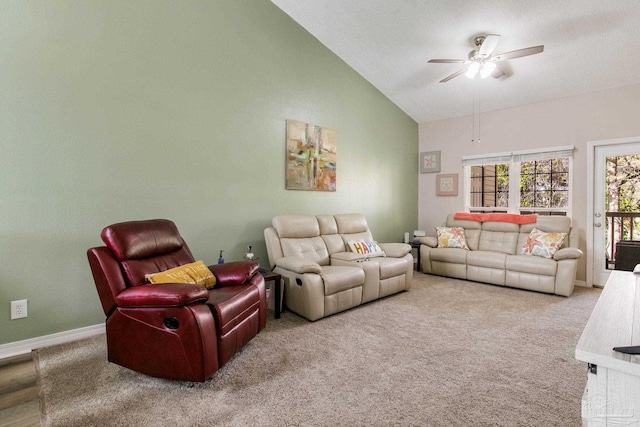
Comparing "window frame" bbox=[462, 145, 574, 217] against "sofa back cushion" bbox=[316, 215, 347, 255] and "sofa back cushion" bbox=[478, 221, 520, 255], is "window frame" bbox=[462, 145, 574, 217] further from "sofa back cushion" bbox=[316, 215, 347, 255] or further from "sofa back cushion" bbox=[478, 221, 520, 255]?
"sofa back cushion" bbox=[316, 215, 347, 255]

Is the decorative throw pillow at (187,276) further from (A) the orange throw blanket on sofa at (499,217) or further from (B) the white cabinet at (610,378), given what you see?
(A) the orange throw blanket on sofa at (499,217)

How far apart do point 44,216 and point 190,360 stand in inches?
69.6

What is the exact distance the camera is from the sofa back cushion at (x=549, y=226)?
439 centimetres

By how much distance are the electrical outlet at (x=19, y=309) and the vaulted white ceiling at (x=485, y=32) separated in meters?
3.98

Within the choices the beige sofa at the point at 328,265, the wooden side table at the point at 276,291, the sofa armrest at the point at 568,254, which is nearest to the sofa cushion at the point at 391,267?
the beige sofa at the point at 328,265

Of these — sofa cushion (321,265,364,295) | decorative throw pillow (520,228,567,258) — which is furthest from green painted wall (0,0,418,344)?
decorative throw pillow (520,228,567,258)

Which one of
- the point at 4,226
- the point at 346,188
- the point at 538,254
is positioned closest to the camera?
the point at 4,226

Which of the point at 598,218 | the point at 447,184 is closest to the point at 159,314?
the point at 447,184

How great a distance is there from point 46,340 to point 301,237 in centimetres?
244

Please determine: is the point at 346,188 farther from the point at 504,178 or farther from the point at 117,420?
the point at 117,420

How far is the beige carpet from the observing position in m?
1.73

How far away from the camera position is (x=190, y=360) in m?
1.93

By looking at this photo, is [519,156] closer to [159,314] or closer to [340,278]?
[340,278]

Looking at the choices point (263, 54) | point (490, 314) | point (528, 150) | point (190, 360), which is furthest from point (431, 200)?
point (190, 360)
